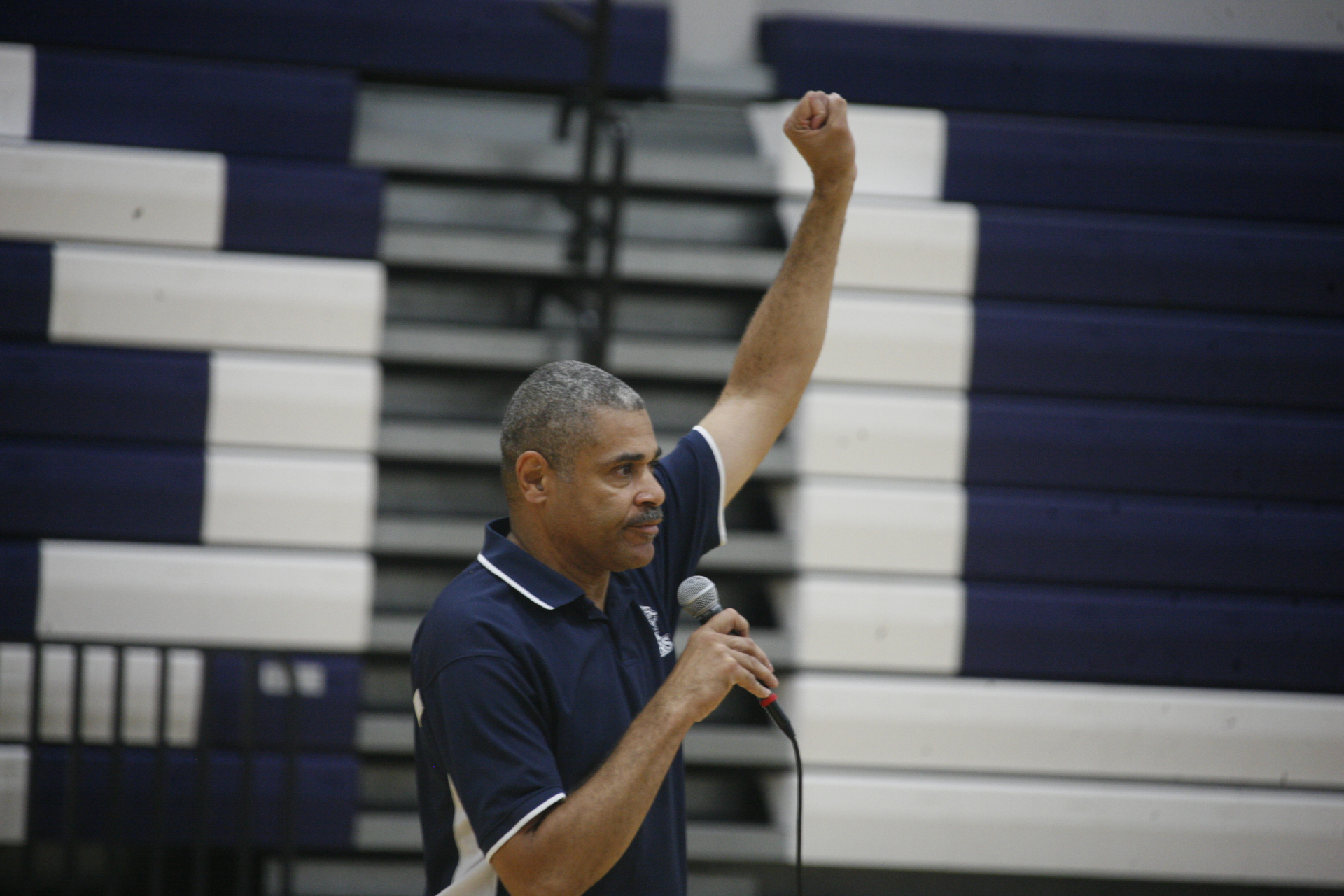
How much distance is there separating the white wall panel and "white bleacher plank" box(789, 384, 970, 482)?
172 cm

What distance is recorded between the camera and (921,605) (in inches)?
128

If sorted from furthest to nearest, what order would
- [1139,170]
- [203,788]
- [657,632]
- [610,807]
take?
[1139,170] < [203,788] < [657,632] < [610,807]

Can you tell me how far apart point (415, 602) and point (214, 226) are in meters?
1.15

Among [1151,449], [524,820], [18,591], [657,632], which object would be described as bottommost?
[18,591]

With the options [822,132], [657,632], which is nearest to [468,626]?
[657,632]

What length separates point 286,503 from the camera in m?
3.13

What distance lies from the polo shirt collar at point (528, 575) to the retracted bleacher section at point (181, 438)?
1.85 meters

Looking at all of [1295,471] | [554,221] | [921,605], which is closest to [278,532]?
[554,221]

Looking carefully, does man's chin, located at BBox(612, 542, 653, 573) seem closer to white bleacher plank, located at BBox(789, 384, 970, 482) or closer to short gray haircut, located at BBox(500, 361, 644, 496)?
short gray haircut, located at BBox(500, 361, 644, 496)

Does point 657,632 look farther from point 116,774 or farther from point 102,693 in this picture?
point 102,693

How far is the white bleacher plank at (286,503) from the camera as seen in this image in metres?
3.12

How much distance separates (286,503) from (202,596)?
0.32 meters

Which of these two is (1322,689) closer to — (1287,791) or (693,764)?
(1287,791)

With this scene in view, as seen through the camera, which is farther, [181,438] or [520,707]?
[181,438]
